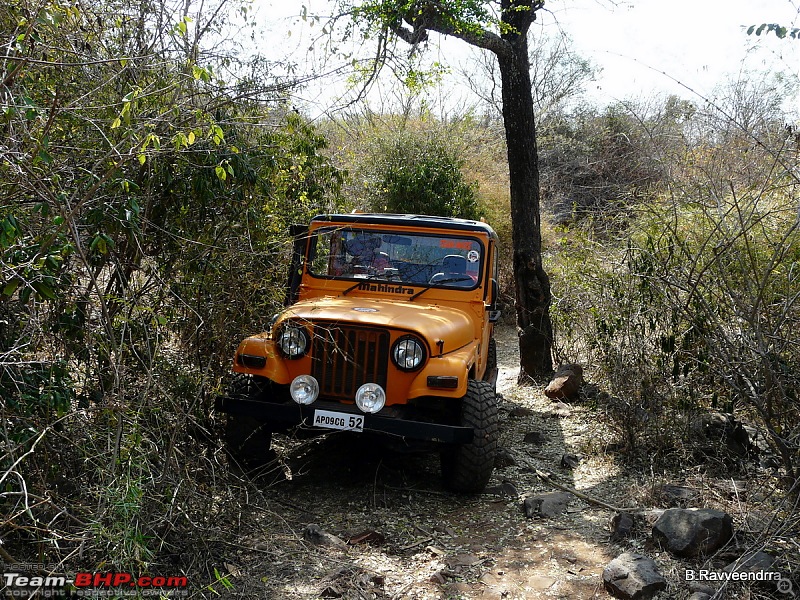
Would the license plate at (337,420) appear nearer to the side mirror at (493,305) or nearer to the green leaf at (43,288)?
the side mirror at (493,305)

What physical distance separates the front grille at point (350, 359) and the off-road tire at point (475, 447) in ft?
1.97

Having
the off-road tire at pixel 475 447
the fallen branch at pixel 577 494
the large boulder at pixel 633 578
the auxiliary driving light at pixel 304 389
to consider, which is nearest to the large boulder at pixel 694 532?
the large boulder at pixel 633 578

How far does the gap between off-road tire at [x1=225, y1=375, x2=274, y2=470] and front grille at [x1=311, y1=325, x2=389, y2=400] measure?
48cm

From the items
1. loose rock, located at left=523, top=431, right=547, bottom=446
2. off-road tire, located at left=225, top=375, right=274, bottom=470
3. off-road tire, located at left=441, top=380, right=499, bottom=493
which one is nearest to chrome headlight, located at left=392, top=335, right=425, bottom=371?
off-road tire, located at left=441, top=380, right=499, bottom=493

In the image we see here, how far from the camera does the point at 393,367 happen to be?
16.1 feet

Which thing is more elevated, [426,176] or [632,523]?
[426,176]

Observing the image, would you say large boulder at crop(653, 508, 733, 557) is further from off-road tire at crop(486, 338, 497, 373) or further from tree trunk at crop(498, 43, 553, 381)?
tree trunk at crop(498, 43, 553, 381)

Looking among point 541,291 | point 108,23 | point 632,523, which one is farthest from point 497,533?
point 541,291

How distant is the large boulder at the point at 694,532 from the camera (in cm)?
397

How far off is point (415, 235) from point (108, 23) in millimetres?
2669

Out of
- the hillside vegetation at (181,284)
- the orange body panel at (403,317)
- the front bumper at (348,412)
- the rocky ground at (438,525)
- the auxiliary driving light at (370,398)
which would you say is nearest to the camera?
the hillside vegetation at (181,284)

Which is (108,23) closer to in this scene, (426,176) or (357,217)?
(357,217)

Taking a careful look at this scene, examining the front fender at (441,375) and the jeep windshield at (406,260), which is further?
the jeep windshield at (406,260)

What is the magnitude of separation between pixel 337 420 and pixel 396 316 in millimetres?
833
